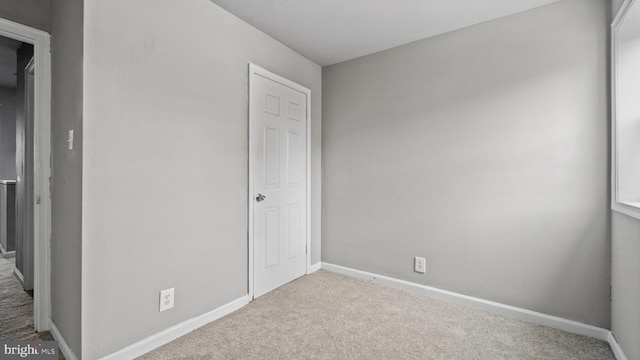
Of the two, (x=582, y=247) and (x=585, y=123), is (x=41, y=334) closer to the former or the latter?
(x=582, y=247)

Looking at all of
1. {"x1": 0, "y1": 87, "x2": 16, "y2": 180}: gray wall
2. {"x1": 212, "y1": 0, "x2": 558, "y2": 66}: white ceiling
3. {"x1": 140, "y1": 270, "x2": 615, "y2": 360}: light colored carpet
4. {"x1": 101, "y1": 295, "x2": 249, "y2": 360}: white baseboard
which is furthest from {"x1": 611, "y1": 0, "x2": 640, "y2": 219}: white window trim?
{"x1": 0, "y1": 87, "x2": 16, "y2": 180}: gray wall

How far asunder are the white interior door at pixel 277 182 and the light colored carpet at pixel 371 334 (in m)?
0.36

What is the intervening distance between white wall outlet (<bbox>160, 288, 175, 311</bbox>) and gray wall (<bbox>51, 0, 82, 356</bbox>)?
389 millimetres

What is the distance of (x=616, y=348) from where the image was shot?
171cm

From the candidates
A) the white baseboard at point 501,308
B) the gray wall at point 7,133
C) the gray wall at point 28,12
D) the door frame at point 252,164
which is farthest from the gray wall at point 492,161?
the gray wall at point 7,133

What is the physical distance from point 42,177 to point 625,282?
146 inches

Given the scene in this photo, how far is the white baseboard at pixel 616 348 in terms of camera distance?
63.8 inches

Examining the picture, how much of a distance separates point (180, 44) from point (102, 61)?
51 centimetres

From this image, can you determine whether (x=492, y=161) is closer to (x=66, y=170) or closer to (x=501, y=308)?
(x=501, y=308)

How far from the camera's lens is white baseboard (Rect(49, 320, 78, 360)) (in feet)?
5.23

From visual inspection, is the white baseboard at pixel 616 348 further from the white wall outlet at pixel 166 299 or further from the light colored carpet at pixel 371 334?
the white wall outlet at pixel 166 299

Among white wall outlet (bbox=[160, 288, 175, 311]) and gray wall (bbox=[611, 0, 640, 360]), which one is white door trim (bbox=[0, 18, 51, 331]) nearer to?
white wall outlet (bbox=[160, 288, 175, 311])

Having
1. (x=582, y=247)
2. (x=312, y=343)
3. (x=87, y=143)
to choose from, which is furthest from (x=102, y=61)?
(x=582, y=247)

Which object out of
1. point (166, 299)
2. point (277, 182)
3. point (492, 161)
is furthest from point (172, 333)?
point (492, 161)
